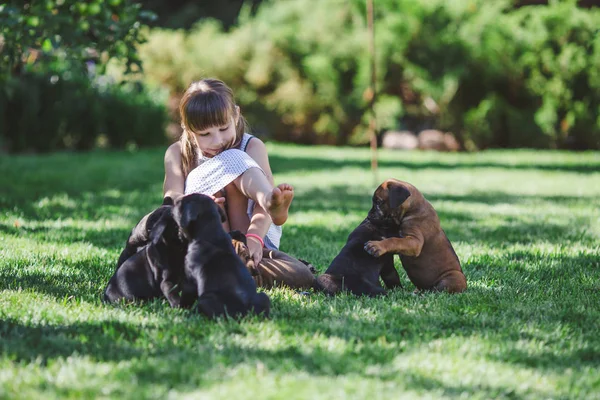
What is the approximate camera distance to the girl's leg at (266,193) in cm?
373

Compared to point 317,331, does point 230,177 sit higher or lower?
higher

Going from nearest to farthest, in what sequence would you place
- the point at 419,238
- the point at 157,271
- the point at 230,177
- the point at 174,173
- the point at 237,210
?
the point at 157,271 < the point at 419,238 < the point at 230,177 < the point at 237,210 < the point at 174,173

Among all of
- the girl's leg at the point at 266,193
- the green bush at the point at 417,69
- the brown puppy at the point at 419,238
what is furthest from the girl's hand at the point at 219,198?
the green bush at the point at 417,69

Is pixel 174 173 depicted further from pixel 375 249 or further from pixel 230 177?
pixel 375 249

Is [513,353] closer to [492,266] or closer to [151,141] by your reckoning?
[492,266]

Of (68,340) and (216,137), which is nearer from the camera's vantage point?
(68,340)

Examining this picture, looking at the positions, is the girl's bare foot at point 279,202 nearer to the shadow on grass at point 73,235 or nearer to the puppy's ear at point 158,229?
the puppy's ear at point 158,229

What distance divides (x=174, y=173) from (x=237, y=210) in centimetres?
50

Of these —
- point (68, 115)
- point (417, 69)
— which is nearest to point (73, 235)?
point (68, 115)

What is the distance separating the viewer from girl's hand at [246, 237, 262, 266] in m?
3.93

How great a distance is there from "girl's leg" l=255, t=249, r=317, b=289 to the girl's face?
0.77m

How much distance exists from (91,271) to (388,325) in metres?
2.03

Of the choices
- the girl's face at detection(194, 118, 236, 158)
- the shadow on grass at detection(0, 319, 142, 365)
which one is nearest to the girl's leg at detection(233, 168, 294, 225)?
the girl's face at detection(194, 118, 236, 158)

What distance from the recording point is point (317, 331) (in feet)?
9.73
